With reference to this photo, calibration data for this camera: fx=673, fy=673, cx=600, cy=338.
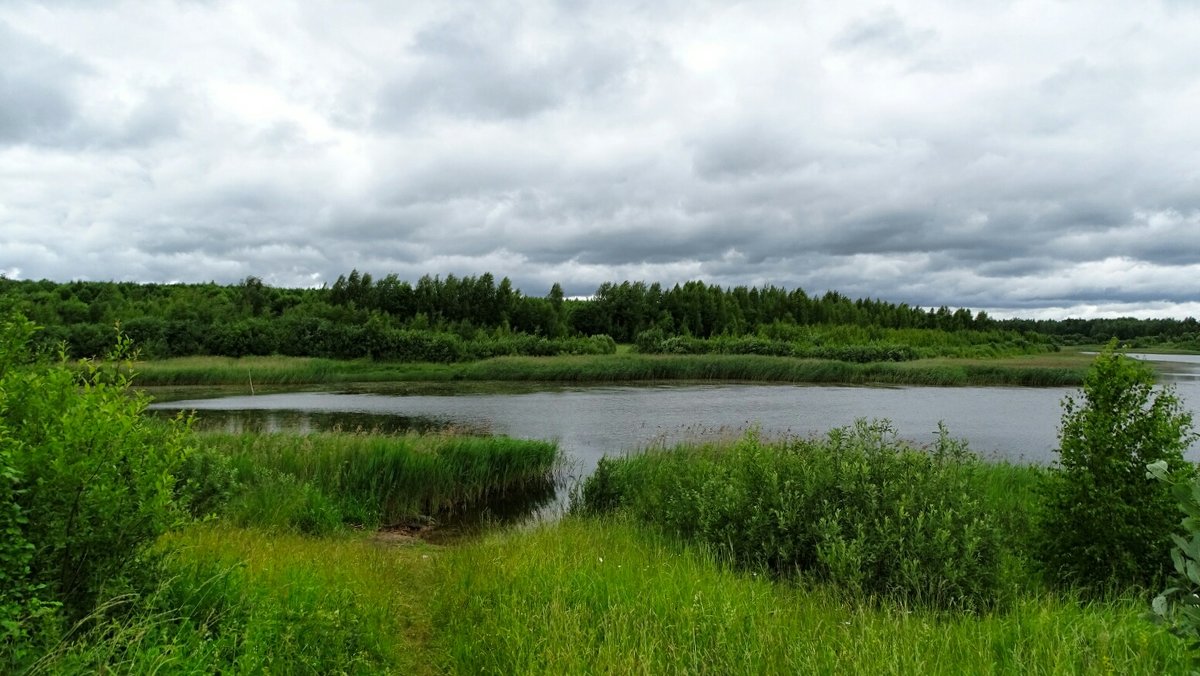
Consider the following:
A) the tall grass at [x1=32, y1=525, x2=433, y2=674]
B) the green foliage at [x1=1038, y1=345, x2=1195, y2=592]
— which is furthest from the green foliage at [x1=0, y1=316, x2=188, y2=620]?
the green foliage at [x1=1038, y1=345, x2=1195, y2=592]

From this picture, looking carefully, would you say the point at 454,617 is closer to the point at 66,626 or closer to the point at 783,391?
the point at 66,626

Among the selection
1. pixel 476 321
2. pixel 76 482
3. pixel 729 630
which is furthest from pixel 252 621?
pixel 476 321

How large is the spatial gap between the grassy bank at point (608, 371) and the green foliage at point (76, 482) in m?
47.9

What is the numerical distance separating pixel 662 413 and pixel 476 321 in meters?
52.8

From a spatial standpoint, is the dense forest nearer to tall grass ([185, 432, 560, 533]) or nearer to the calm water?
the calm water

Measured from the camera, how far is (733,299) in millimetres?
94500

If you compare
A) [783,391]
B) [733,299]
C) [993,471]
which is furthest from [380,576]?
[733,299]

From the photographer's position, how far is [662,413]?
99.4 feet

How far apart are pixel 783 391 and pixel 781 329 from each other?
4221cm

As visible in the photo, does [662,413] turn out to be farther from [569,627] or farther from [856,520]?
[569,627]

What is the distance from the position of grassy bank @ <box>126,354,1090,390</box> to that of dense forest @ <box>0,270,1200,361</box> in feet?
21.3

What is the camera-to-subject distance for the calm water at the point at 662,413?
22.6 metres

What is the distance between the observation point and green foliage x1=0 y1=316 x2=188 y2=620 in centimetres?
355

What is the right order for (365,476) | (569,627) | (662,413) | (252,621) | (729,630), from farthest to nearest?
1. (662,413)
2. (365,476)
3. (569,627)
4. (729,630)
5. (252,621)
